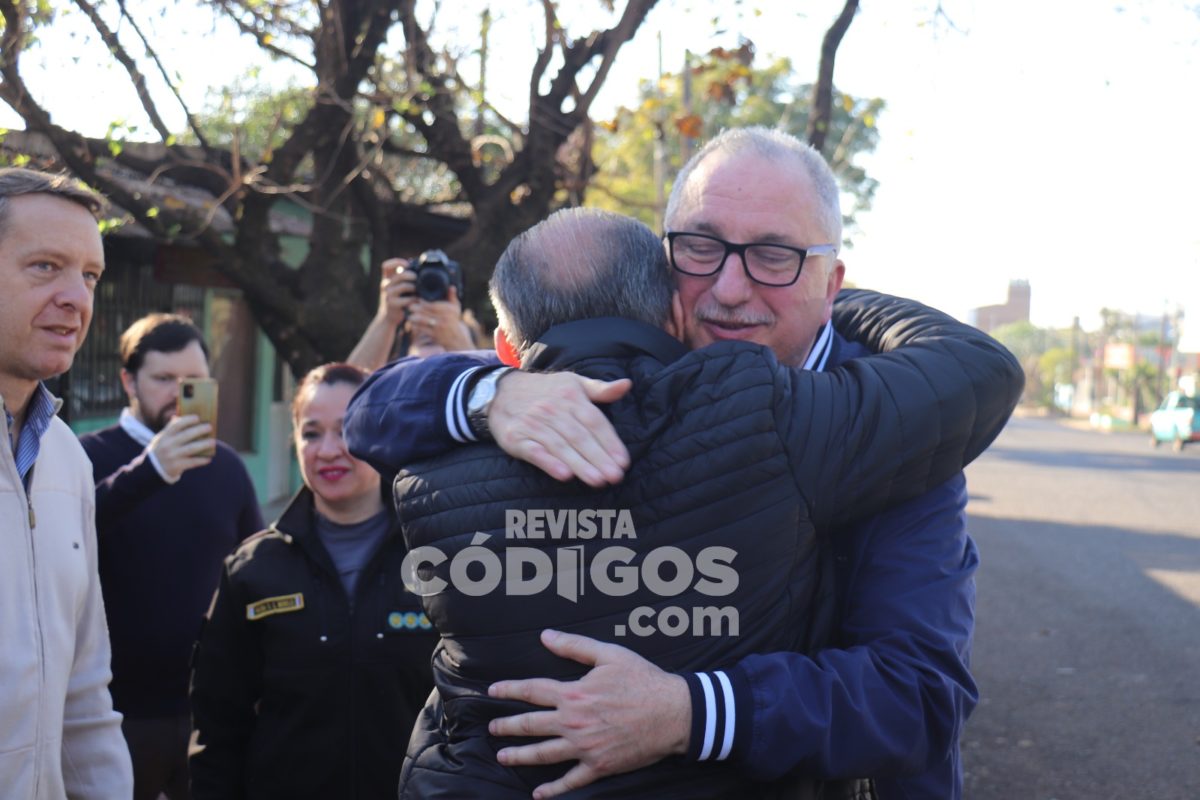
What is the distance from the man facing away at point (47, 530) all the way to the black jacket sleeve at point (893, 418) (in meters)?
1.47

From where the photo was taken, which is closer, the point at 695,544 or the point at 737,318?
the point at 695,544

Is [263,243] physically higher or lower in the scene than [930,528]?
higher

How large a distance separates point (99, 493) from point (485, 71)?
15.8 ft

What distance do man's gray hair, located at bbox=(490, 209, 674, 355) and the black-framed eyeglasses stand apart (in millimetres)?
214

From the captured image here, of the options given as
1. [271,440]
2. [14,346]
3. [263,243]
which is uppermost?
[263,243]

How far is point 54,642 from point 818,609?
4.77 feet

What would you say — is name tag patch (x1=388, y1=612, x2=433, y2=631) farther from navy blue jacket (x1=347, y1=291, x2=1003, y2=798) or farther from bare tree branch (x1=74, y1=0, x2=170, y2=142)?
bare tree branch (x1=74, y1=0, x2=170, y2=142)

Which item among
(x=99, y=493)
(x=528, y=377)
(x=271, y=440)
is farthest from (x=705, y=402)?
(x=271, y=440)

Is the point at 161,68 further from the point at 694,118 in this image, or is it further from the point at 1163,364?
the point at 1163,364

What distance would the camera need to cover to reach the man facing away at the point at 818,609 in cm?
165

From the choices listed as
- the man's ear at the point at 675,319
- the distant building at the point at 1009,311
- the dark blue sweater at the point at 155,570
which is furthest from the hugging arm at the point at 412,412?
the distant building at the point at 1009,311

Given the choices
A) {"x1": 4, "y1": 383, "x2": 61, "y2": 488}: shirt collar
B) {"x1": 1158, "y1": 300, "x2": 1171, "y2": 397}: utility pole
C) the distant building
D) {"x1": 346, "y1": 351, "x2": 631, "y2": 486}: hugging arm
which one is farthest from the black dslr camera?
the distant building

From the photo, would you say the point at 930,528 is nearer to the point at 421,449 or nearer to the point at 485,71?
the point at 421,449

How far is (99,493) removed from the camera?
3584 mm
